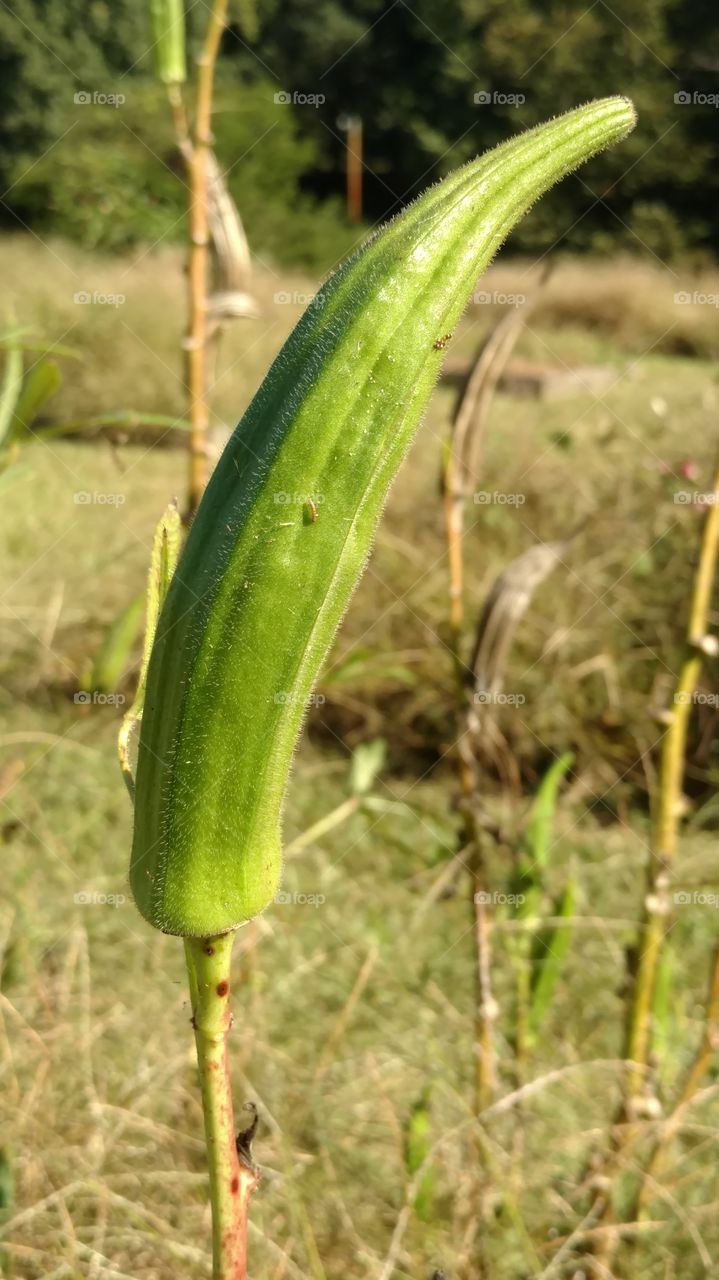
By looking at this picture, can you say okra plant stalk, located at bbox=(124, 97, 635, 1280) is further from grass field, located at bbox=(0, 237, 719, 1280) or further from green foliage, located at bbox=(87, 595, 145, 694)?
green foliage, located at bbox=(87, 595, 145, 694)

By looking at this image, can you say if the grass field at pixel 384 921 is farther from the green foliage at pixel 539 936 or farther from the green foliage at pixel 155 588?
the green foliage at pixel 155 588

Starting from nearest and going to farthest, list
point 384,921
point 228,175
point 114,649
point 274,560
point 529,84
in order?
point 274,560 < point 114,649 < point 384,921 < point 228,175 < point 529,84

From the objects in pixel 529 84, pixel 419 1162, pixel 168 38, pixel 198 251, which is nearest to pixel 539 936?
pixel 419 1162

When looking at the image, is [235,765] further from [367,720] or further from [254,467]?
[367,720]

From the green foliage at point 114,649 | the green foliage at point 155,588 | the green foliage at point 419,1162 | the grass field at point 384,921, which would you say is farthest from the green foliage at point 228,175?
the green foliage at point 155,588

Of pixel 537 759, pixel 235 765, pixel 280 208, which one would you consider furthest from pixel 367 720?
pixel 280 208

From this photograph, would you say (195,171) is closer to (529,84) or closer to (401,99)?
(529,84)

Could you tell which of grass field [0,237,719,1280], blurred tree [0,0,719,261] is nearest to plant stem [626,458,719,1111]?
grass field [0,237,719,1280]
